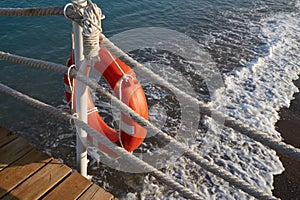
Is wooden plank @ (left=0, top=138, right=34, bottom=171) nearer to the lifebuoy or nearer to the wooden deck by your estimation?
the wooden deck

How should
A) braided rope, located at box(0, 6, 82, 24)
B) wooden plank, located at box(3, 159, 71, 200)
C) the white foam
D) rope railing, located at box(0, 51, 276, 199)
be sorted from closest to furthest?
rope railing, located at box(0, 51, 276, 199), braided rope, located at box(0, 6, 82, 24), wooden plank, located at box(3, 159, 71, 200), the white foam

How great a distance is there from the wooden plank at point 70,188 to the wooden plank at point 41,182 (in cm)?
4

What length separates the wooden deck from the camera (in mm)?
1580

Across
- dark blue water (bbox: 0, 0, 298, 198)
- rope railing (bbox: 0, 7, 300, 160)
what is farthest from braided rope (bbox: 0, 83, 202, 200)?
dark blue water (bbox: 0, 0, 298, 198)

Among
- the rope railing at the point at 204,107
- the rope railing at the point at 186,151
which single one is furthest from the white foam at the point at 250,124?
the rope railing at the point at 204,107

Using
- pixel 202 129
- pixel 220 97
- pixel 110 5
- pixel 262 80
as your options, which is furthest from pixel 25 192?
pixel 110 5

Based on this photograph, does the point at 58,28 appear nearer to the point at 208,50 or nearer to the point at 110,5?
the point at 110,5

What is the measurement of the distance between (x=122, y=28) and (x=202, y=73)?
8.78 feet

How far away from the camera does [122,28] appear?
678cm

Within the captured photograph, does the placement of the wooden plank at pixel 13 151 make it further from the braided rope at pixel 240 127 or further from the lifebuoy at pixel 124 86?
the braided rope at pixel 240 127

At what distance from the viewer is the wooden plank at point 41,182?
1.57 metres

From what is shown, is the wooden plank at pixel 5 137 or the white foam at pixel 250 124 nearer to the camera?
the wooden plank at pixel 5 137

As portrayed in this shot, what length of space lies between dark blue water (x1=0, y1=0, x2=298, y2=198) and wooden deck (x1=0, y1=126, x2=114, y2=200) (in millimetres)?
1415

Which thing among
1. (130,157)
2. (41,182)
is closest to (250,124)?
(130,157)
